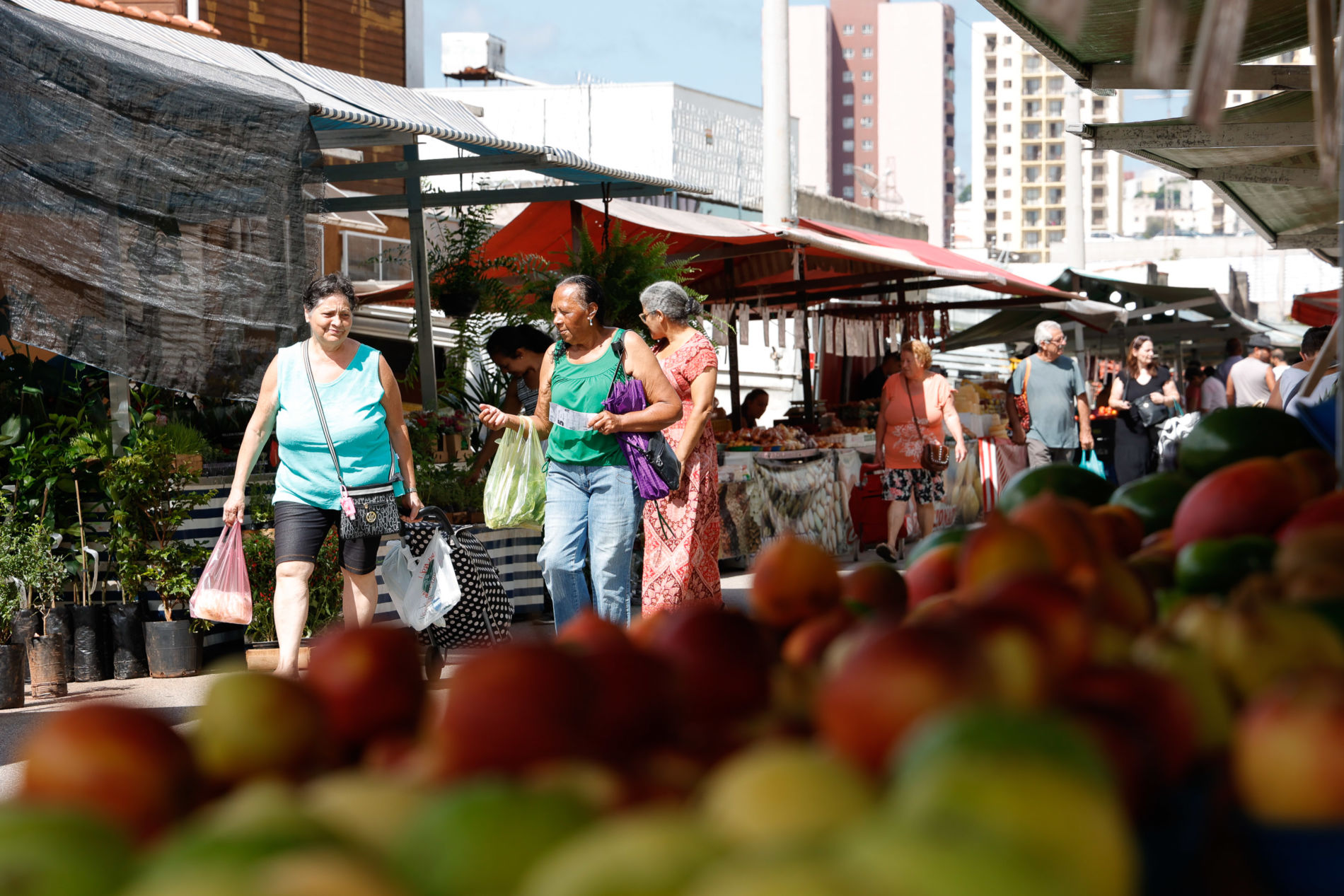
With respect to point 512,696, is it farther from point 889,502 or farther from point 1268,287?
point 1268,287

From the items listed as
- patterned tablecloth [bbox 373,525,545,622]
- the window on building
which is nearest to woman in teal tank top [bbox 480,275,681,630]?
patterned tablecloth [bbox 373,525,545,622]

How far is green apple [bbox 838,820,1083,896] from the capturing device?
0.71 meters

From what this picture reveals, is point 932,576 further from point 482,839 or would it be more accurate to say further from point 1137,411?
point 1137,411

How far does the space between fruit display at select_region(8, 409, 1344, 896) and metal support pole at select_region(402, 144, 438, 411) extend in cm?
780

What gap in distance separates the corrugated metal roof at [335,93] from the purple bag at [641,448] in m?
2.28

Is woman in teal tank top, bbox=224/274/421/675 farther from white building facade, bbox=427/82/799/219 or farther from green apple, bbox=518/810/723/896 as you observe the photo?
white building facade, bbox=427/82/799/219

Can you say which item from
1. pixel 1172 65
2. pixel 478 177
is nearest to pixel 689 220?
pixel 1172 65

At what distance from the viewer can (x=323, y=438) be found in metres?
5.70

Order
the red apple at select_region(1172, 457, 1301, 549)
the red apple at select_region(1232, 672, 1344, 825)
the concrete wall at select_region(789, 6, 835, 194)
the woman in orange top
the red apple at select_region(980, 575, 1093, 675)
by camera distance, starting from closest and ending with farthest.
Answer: the red apple at select_region(1232, 672, 1344, 825)
the red apple at select_region(980, 575, 1093, 675)
the red apple at select_region(1172, 457, 1301, 549)
the woman in orange top
the concrete wall at select_region(789, 6, 835, 194)

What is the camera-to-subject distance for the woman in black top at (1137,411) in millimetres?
11906

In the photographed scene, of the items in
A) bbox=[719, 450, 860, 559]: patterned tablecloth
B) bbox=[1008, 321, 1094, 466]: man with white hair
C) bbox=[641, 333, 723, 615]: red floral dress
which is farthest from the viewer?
bbox=[1008, 321, 1094, 466]: man with white hair

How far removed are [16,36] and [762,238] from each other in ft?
21.0

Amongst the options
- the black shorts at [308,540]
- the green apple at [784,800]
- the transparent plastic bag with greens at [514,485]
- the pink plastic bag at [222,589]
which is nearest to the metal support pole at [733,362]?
the transparent plastic bag with greens at [514,485]

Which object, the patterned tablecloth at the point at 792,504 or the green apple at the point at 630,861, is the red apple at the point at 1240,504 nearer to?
the green apple at the point at 630,861
